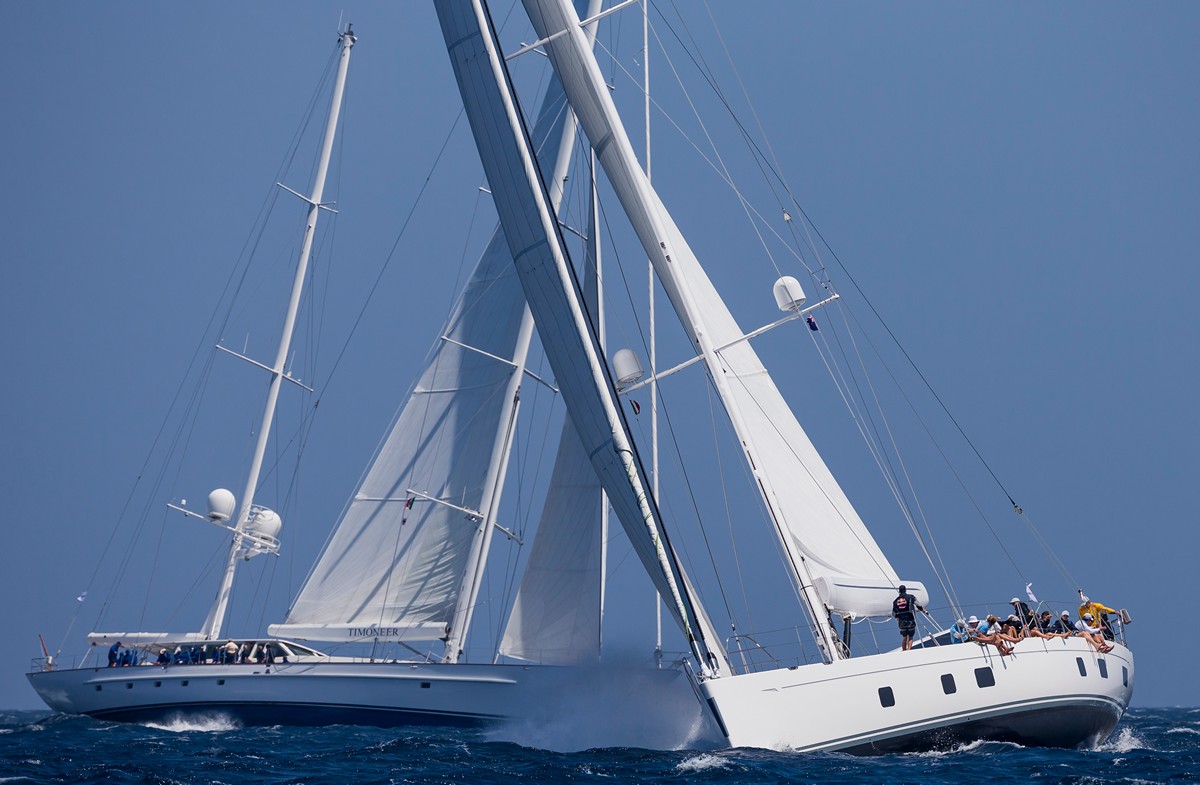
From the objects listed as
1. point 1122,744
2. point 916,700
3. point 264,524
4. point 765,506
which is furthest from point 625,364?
point 264,524

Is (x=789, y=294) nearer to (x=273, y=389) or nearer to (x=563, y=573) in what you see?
(x=563, y=573)

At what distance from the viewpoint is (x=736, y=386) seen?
703 inches

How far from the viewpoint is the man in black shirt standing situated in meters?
16.4

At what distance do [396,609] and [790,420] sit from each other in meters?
10.8

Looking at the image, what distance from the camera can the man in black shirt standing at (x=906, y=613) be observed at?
16422 millimetres

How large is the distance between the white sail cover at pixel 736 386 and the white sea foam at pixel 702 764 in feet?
10.0

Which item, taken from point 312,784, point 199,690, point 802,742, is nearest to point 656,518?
point 802,742

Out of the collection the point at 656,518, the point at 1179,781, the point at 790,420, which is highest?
the point at 790,420

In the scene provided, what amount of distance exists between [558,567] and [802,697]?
9.33 meters

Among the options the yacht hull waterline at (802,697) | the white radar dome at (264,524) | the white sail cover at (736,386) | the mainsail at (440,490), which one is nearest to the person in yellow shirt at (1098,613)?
the yacht hull waterline at (802,697)

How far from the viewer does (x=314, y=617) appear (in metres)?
26.3

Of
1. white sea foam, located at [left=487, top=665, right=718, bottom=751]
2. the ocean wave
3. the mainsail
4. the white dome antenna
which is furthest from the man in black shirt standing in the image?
the mainsail

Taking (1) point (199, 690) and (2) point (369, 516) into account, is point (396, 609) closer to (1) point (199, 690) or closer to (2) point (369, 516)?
(2) point (369, 516)

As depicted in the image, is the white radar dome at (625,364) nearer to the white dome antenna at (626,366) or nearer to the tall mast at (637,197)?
the white dome antenna at (626,366)
